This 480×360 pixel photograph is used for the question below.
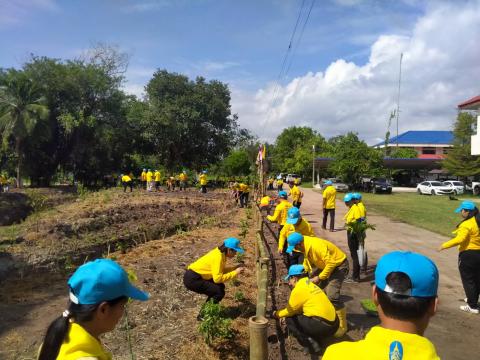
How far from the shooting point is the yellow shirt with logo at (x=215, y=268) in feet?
18.9

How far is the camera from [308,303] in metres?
4.68

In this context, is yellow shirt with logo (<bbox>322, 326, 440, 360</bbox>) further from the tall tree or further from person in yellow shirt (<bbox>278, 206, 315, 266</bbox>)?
the tall tree

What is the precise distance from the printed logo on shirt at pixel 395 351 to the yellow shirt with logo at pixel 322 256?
4104 millimetres

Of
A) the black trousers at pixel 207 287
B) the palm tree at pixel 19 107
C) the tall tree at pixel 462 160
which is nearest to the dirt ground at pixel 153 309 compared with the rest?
the black trousers at pixel 207 287

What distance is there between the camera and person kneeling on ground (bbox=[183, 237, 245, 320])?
5.71 meters

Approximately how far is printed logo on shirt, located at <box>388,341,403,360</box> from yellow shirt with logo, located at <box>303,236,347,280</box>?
4104 millimetres

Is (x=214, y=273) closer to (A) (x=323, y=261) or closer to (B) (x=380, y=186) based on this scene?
(A) (x=323, y=261)

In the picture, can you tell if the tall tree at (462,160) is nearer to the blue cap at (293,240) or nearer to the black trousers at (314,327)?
the blue cap at (293,240)

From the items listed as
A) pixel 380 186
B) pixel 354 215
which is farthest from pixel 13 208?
pixel 380 186

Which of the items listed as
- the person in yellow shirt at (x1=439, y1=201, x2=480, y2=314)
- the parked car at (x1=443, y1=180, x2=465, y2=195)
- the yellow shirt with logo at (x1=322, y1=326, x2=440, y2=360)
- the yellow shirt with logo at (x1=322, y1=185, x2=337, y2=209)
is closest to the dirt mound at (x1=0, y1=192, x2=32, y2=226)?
the yellow shirt with logo at (x1=322, y1=185, x2=337, y2=209)

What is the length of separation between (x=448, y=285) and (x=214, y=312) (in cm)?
545

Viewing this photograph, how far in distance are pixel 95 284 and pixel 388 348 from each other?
1317mm

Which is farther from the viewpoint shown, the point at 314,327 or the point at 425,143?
the point at 425,143

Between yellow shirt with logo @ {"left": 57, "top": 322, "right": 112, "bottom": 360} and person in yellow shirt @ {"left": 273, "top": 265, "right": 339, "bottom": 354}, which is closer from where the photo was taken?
yellow shirt with logo @ {"left": 57, "top": 322, "right": 112, "bottom": 360}
